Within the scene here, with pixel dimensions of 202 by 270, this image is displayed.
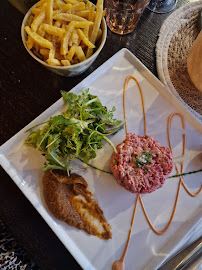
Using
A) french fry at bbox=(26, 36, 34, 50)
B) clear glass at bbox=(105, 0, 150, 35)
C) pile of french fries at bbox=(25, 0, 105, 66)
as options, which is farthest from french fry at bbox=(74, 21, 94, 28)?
clear glass at bbox=(105, 0, 150, 35)

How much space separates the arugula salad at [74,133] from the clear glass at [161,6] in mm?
702

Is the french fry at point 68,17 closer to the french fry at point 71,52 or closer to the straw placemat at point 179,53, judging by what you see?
the french fry at point 71,52

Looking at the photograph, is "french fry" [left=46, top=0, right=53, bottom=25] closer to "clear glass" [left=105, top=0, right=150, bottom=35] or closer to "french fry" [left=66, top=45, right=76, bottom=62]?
"french fry" [left=66, top=45, right=76, bottom=62]

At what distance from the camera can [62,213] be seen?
1.21 meters

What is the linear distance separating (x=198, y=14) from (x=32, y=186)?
1310 mm

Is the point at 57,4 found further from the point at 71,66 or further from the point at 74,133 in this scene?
the point at 74,133

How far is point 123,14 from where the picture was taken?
1.53 m

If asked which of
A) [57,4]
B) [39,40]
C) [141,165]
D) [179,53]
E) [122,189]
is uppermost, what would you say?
[57,4]

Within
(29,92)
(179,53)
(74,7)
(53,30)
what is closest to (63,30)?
(53,30)

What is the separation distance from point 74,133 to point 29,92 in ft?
1.35

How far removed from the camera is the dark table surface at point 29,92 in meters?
1.27

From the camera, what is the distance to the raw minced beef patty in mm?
1220

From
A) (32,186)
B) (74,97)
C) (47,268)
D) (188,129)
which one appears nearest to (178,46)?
(188,129)

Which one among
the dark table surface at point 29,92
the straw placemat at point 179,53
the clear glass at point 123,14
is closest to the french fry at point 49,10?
the dark table surface at point 29,92
